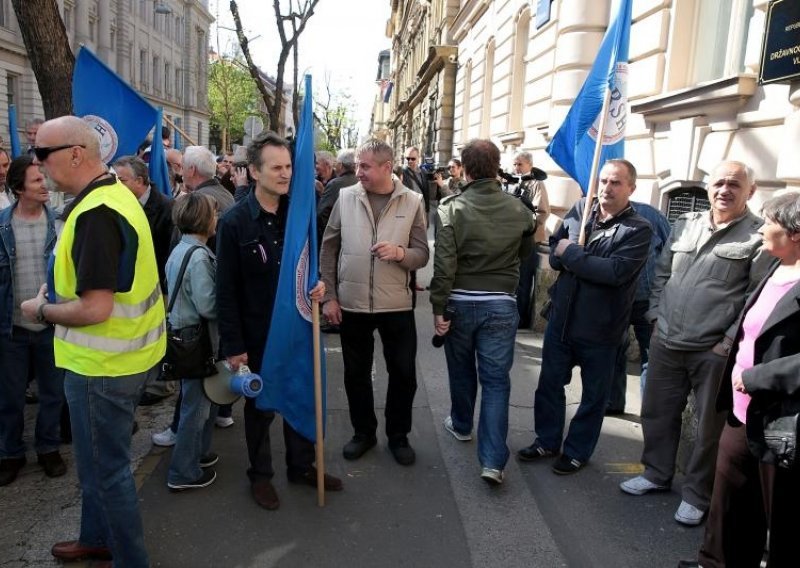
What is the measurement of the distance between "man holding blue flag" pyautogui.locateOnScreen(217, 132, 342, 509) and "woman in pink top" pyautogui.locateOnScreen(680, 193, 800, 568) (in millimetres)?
2040

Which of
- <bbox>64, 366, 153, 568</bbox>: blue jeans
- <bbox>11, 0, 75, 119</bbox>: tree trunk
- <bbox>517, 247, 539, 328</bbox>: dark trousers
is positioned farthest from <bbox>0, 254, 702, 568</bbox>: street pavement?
<bbox>11, 0, 75, 119</bbox>: tree trunk

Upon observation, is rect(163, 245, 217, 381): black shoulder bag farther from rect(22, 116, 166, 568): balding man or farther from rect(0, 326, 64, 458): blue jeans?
rect(0, 326, 64, 458): blue jeans

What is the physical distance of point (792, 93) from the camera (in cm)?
431

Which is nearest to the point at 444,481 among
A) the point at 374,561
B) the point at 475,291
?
the point at 374,561

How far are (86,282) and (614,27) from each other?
4.03 meters

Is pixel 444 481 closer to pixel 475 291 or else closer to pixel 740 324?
pixel 475 291

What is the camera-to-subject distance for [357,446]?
13.4 ft

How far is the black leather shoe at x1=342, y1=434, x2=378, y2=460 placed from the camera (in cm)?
405

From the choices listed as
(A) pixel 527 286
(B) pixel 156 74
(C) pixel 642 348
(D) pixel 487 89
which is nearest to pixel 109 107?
(A) pixel 527 286

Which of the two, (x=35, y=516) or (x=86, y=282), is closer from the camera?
(x=86, y=282)

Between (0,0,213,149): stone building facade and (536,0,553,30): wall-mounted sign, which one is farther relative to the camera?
(0,0,213,149): stone building facade

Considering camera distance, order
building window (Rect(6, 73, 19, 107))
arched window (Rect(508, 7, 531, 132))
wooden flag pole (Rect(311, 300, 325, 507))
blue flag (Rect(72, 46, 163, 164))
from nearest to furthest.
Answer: wooden flag pole (Rect(311, 300, 325, 507))
blue flag (Rect(72, 46, 163, 164))
arched window (Rect(508, 7, 531, 132))
building window (Rect(6, 73, 19, 107))

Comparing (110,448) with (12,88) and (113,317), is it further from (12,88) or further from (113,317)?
(12,88)

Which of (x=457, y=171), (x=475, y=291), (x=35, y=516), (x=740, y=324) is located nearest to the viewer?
(x=740, y=324)
